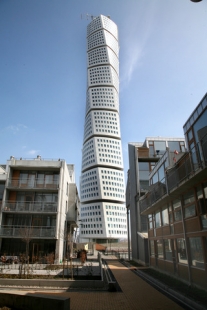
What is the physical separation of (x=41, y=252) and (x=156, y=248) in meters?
14.7

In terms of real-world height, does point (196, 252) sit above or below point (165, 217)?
below

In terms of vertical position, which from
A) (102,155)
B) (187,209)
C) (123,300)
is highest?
(102,155)

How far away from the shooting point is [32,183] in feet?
101

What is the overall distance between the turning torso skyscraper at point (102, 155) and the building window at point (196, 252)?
349 ft

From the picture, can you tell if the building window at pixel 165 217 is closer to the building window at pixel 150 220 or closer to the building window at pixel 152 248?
the building window at pixel 150 220

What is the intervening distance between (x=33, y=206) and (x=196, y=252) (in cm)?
2195

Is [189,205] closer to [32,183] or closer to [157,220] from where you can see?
[157,220]

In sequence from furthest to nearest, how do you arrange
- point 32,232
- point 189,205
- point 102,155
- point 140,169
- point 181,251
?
point 102,155 → point 140,169 → point 32,232 → point 181,251 → point 189,205

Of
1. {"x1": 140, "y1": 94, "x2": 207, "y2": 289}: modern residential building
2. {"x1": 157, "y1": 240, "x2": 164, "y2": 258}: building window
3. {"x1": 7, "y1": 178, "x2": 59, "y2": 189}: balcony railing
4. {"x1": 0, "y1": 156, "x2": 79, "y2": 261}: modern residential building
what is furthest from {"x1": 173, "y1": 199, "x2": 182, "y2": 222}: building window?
{"x1": 7, "y1": 178, "x2": 59, "y2": 189}: balcony railing

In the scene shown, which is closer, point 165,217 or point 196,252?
point 196,252

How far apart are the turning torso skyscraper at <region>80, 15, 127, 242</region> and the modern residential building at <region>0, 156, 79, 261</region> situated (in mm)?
90531

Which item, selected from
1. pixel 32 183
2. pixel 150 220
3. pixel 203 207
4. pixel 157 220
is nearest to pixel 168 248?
pixel 157 220

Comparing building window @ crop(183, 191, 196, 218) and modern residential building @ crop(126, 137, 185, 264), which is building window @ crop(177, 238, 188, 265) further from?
modern residential building @ crop(126, 137, 185, 264)

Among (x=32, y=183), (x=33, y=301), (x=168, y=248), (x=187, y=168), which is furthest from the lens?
(x=32, y=183)
